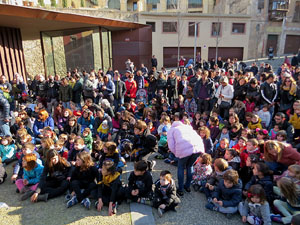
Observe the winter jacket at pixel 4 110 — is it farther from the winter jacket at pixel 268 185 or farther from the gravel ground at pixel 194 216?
the winter jacket at pixel 268 185

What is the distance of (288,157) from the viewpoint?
13.9ft

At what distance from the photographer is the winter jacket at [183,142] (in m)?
4.11

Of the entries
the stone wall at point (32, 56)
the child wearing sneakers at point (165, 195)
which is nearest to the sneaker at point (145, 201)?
the child wearing sneakers at point (165, 195)

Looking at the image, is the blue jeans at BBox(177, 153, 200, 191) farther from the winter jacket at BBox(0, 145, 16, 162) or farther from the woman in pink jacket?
the winter jacket at BBox(0, 145, 16, 162)

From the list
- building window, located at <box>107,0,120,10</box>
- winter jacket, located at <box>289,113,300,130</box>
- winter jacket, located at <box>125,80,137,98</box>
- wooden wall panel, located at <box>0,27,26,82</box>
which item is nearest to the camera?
winter jacket, located at <box>289,113,300,130</box>

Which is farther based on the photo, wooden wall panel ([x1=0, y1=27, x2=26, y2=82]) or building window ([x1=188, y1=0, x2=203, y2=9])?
building window ([x1=188, y1=0, x2=203, y2=9])

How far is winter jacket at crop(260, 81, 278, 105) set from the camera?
689 centimetres

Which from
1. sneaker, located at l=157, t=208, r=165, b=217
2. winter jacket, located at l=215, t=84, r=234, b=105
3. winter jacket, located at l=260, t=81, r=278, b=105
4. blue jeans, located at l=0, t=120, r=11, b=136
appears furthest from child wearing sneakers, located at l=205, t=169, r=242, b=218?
blue jeans, located at l=0, t=120, r=11, b=136

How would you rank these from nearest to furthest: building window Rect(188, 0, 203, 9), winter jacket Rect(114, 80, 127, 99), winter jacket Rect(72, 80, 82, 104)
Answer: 1. winter jacket Rect(72, 80, 82, 104)
2. winter jacket Rect(114, 80, 127, 99)
3. building window Rect(188, 0, 203, 9)

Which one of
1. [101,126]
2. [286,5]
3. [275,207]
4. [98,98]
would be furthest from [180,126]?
[286,5]

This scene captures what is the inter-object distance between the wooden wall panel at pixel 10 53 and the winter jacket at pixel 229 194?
9.95 meters

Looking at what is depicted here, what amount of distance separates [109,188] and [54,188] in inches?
45.7

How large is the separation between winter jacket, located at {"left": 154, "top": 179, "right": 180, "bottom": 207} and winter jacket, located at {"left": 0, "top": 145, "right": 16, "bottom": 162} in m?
4.11

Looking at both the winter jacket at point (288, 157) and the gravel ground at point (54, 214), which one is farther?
the winter jacket at point (288, 157)
